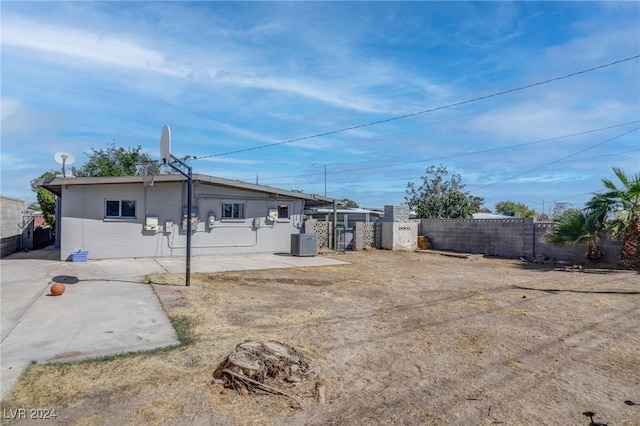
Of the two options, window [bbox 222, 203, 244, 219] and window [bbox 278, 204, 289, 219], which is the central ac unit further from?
window [bbox 222, 203, 244, 219]

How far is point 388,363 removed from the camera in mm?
4617

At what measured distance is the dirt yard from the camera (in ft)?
11.3

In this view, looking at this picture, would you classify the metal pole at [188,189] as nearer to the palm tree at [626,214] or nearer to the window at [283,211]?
the window at [283,211]

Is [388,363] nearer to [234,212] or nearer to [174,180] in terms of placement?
[174,180]

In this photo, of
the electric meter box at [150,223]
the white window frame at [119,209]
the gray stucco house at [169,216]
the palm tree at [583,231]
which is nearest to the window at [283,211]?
the gray stucco house at [169,216]

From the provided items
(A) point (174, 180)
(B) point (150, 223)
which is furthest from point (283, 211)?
(B) point (150, 223)

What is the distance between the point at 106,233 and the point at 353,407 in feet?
41.4

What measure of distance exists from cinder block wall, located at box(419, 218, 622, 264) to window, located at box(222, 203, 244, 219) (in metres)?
9.79

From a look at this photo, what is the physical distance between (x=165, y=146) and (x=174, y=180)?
5.82 meters

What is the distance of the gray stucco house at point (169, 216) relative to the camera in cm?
1315

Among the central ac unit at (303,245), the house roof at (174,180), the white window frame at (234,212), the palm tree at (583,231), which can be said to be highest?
the house roof at (174,180)

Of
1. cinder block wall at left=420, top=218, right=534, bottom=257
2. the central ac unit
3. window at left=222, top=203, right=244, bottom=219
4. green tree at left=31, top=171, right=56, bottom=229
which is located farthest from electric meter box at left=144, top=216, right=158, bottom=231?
cinder block wall at left=420, top=218, right=534, bottom=257

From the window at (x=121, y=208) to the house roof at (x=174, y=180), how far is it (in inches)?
31.0

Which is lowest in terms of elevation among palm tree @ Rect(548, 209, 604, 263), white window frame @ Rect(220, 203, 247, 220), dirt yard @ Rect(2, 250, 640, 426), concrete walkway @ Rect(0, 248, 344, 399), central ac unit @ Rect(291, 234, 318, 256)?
dirt yard @ Rect(2, 250, 640, 426)
